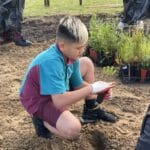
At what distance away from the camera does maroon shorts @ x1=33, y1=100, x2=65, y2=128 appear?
13.6ft

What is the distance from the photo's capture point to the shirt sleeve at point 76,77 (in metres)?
4.31

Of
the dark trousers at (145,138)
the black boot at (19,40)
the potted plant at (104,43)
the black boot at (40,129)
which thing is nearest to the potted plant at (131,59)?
the potted plant at (104,43)

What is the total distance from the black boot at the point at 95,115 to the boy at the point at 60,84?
335 millimetres

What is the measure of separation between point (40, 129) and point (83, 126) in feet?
1.57

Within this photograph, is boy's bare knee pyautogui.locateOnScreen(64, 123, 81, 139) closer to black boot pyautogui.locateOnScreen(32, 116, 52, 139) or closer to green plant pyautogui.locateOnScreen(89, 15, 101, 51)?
black boot pyautogui.locateOnScreen(32, 116, 52, 139)

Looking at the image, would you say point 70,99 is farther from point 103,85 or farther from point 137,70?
point 137,70

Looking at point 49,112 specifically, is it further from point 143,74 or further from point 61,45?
point 143,74

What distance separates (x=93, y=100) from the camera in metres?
4.69

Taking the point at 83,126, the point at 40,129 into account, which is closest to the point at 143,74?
the point at 83,126

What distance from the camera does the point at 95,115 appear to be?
4754 millimetres

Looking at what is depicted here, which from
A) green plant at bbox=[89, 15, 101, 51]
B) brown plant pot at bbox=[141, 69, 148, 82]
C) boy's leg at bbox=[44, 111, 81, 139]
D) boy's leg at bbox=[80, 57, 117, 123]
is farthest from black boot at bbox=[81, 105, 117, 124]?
green plant at bbox=[89, 15, 101, 51]

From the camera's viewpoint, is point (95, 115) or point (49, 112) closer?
point (49, 112)

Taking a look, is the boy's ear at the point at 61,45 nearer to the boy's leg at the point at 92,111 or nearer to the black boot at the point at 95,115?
the boy's leg at the point at 92,111

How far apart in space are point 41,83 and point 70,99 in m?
0.25
